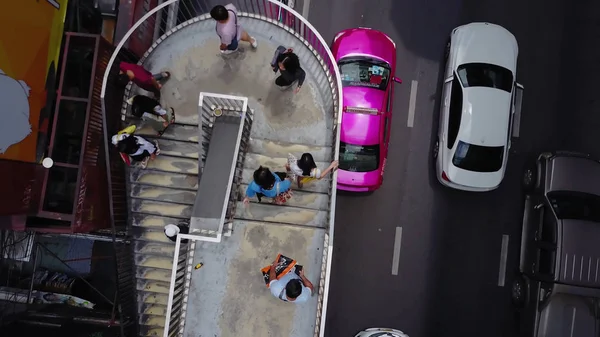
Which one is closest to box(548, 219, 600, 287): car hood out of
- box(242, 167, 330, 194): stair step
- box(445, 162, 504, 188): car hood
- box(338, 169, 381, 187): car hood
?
box(445, 162, 504, 188): car hood

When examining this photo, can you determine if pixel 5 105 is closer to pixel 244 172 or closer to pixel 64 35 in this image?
pixel 64 35

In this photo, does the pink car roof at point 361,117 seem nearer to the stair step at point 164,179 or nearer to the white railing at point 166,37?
the white railing at point 166,37

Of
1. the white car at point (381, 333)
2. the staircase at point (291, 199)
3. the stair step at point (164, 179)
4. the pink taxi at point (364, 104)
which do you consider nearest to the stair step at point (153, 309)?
the stair step at point (164, 179)

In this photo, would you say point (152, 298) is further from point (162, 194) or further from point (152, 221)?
point (162, 194)

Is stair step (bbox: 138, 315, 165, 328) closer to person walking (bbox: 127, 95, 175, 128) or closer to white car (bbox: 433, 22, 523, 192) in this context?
person walking (bbox: 127, 95, 175, 128)

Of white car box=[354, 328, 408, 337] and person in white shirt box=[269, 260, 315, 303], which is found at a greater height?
person in white shirt box=[269, 260, 315, 303]

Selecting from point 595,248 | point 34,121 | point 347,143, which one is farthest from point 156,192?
point 595,248
